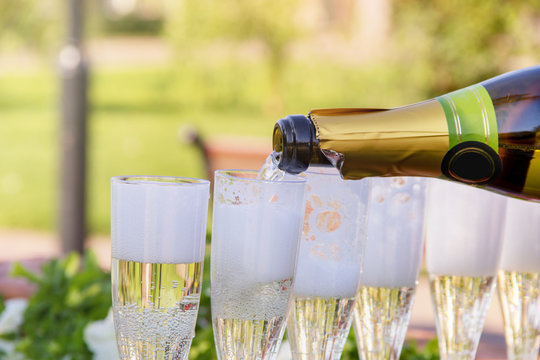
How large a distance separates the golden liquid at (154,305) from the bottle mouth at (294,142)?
0.53 ft

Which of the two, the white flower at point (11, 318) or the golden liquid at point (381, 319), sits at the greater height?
the golden liquid at point (381, 319)

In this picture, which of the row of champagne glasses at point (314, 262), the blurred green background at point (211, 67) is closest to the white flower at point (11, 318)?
the row of champagne glasses at point (314, 262)

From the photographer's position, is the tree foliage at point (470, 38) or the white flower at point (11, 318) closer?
the white flower at point (11, 318)

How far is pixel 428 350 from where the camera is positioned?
139cm

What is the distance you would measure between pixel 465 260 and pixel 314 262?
285 millimetres

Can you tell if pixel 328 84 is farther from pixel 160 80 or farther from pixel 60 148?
pixel 60 148

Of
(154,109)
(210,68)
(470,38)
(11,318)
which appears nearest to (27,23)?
(154,109)

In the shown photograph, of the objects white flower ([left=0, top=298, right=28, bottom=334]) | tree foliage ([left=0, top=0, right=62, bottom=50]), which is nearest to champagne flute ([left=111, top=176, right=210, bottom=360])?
white flower ([left=0, top=298, right=28, bottom=334])

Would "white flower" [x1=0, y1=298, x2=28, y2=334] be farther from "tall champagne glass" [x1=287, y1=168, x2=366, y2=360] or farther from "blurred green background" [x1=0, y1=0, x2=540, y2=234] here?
"blurred green background" [x1=0, y1=0, x2=540, y2=234]

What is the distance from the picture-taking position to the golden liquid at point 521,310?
1208 mm

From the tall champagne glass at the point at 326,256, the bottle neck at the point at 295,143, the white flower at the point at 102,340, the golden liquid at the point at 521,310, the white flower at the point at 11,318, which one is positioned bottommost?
the white flower at the point at 11,318

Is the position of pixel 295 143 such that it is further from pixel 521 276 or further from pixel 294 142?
pixel 521 276

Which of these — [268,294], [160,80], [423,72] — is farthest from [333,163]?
[160,80]

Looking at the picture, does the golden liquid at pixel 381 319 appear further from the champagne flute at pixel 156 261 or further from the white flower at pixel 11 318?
the white flower at pixel 11 318
